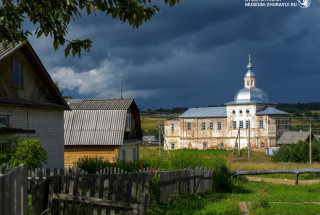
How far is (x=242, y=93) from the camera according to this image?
6650cm

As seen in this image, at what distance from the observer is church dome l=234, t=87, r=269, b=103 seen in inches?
2576

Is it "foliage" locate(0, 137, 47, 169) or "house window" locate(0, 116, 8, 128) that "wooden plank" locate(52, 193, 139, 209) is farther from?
"house window" locate(0, 116, 8, 128)

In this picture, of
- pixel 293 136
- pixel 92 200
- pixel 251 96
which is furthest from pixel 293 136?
pixel 92 200

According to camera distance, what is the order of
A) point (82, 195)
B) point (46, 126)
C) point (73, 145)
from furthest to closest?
1. point (73, 145)
2. point (46, 126)
3. point (82, 195)

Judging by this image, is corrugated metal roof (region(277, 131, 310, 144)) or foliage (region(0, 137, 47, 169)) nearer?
foliage (region(0, 137, 47, 169))

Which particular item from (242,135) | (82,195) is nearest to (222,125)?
(242,135)

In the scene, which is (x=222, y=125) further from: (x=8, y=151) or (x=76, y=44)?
(x=76, y=44)

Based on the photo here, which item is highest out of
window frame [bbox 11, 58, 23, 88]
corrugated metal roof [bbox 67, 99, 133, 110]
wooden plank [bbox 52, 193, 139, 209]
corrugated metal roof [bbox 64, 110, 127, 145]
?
window frame [bbox 11, 58, 23, 88]

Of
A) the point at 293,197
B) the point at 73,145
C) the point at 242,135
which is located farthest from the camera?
the point at 242,135

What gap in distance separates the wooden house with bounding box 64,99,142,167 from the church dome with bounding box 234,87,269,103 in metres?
44.0

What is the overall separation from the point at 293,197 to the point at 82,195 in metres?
9.71

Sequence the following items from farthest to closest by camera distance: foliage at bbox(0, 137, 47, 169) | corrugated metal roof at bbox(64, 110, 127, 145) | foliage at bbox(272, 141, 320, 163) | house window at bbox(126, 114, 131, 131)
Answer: foliage at bbox(272, 141, 320, 163)
house window at bbox(126, 114, 131, 131)
corrugated metal roof at bbox(64, 110, 127, 145)
foliage at bbox(0, 137, 47, 169)

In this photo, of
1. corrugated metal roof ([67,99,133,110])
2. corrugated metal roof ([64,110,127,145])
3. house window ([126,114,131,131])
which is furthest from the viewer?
house window ([126,114,131,131])

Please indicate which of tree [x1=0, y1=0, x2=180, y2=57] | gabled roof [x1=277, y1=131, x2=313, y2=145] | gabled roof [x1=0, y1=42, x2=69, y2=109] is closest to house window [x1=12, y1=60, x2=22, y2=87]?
gabled roof [x1=0, y1=42, x2=69, y2=109]
